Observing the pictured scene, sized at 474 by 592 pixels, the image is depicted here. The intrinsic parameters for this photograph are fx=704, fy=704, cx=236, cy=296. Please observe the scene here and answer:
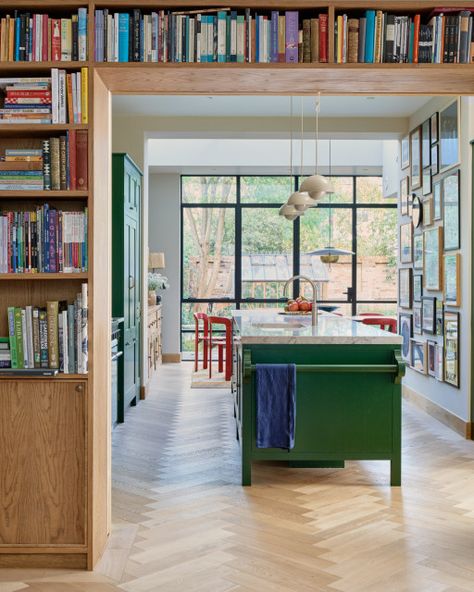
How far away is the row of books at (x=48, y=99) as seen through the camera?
3057 mm

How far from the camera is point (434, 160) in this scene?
6559 mm

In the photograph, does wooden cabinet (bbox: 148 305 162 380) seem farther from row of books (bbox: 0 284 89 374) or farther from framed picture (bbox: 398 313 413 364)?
row of books (bbox: 0 284 89 374)

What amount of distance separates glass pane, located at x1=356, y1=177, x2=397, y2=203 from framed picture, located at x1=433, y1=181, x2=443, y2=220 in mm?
4732

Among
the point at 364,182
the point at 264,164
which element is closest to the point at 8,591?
the point at 264,164

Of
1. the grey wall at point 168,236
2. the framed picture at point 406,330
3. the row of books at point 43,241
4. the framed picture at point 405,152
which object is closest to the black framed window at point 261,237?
the grey wall at point 168,236

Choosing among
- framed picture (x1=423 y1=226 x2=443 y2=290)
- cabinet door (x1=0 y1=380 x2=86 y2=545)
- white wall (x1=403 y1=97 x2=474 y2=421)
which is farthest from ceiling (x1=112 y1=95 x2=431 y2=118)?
cabinet door (x1=0 y1=380 x2=86 y2=545)

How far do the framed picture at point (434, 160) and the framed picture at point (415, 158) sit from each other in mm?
431

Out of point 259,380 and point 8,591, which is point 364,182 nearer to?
point 259,380

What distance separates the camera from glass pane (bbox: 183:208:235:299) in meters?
11.3

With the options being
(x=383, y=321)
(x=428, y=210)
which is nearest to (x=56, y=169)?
(x=428, y=210)

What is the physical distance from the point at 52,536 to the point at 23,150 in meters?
1.71

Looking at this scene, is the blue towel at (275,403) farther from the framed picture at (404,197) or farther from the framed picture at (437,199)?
the framed picture at (404,197)

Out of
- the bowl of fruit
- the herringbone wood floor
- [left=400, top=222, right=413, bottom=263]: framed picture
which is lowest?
the herringbone wood floor

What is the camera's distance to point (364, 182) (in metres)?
11.3
